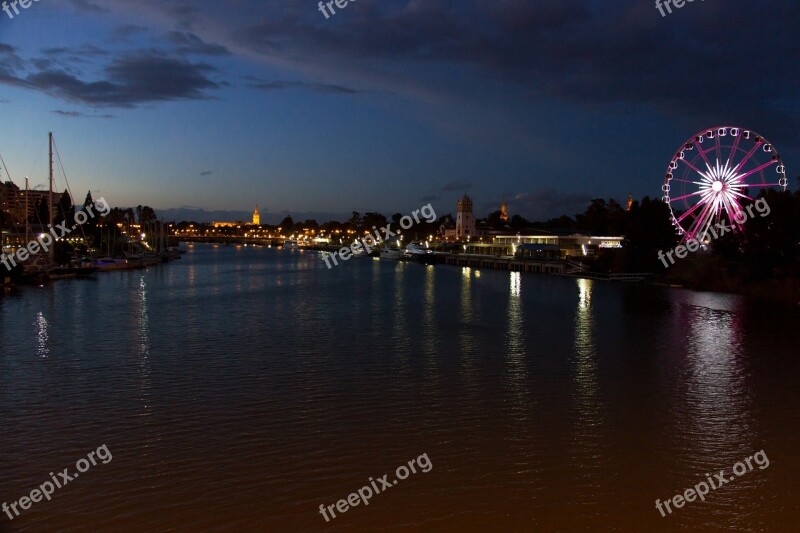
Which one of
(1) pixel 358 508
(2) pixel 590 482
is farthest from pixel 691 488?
(1) pixel 358 508

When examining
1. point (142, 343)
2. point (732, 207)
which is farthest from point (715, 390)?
point (732, 207)

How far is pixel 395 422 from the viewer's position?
14812mm

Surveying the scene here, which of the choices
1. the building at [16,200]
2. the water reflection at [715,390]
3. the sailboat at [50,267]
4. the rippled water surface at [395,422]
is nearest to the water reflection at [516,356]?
the rippled water surface at [395,422]

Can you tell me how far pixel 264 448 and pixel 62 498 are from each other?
351 centimetres

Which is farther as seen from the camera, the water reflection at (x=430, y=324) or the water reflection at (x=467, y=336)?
the water reflection at (x=430, y=324)

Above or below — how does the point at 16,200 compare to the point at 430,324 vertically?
above

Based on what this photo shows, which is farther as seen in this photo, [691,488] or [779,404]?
[779,404]

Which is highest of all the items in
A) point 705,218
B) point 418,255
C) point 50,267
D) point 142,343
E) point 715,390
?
point 705,218

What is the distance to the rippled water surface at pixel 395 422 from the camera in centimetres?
1051

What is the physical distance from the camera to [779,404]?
55.4 ft

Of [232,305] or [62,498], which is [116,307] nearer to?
[232,305]

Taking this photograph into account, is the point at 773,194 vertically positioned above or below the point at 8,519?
above

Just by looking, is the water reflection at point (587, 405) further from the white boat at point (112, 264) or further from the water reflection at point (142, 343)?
the white boat at point (112, 264)

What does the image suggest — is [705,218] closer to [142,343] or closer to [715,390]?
[715,390]
